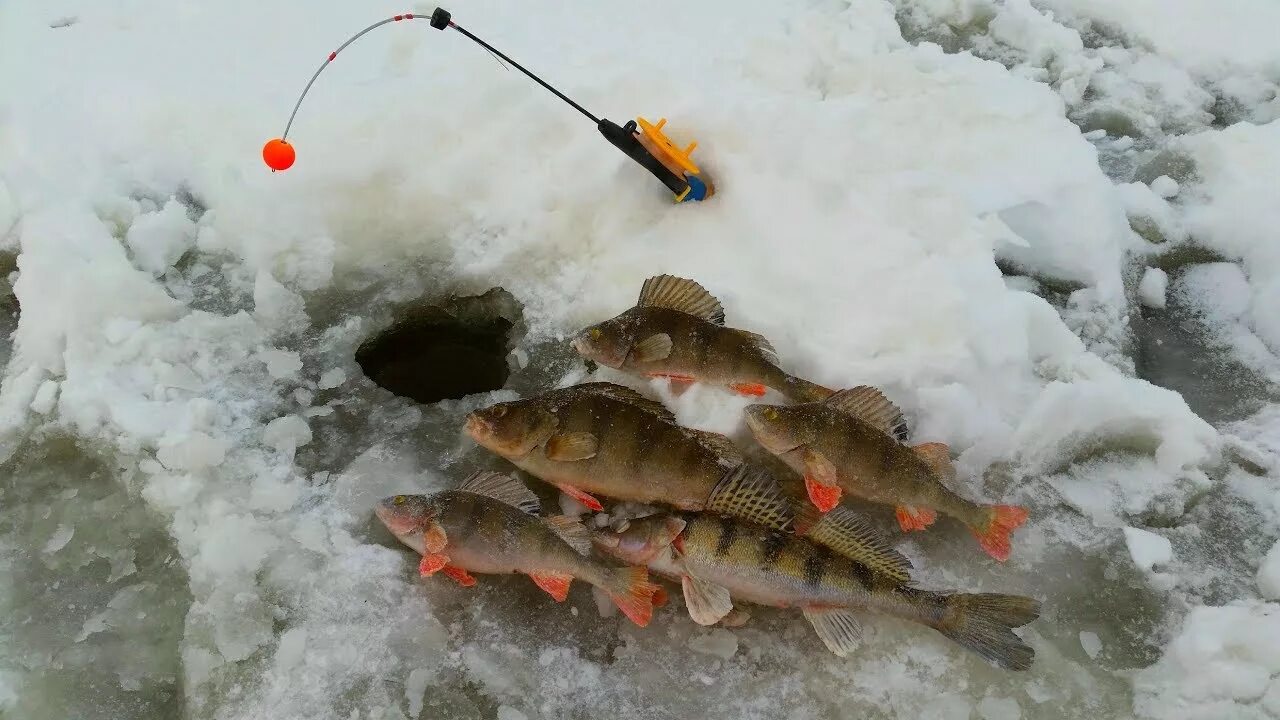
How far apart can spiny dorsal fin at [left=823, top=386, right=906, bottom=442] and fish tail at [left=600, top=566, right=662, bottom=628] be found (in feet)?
2.84

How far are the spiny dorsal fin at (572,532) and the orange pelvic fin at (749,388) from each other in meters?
0.76

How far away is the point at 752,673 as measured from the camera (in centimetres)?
262

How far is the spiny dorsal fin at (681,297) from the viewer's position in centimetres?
322

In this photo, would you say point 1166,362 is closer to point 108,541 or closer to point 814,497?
point 814,497

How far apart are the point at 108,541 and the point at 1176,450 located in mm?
3665

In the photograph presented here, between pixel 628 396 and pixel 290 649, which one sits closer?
pixel 290 649

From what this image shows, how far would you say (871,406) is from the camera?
2924 mm

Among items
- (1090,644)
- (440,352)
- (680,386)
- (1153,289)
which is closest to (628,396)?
(680,386)

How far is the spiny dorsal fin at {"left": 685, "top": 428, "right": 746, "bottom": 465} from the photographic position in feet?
9.37

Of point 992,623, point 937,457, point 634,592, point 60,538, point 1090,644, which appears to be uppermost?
point 937,457

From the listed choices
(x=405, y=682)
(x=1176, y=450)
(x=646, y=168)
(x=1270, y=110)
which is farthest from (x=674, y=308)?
(x=1270, y=110)

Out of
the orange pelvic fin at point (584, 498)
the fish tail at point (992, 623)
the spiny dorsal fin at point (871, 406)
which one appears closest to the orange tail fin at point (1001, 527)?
the fish tail at point (992, 623)

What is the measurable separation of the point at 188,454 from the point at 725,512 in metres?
1.84

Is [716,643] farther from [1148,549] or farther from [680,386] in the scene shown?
[1148,549]
